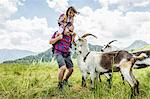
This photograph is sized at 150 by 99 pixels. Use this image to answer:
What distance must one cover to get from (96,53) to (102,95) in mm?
4146

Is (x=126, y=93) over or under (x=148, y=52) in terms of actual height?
under

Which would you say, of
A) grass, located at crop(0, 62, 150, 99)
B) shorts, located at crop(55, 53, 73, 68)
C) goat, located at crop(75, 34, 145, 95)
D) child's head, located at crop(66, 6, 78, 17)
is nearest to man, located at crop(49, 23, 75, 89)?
shorts, located at crop(55, 53, 73, 68)

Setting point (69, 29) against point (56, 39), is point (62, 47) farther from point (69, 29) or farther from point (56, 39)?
point (69, 29)

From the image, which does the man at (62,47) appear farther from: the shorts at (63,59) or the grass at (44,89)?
the grass at (44,89)

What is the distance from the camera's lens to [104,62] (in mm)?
8539

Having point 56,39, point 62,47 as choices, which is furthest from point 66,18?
point 62,47

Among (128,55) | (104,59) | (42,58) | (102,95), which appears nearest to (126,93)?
(102,95)

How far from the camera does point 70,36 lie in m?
9.28

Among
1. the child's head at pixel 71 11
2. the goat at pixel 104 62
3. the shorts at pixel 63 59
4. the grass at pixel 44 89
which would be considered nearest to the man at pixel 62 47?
the shorts at pixel 63 59

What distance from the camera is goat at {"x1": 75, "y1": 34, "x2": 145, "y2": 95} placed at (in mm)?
7785

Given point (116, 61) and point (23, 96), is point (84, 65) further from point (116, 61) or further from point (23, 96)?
point (23, 96)

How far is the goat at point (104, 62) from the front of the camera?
25.5ft

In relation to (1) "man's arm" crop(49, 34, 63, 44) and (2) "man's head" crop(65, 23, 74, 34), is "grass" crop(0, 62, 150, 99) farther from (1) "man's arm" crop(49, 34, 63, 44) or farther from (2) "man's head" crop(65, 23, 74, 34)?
(2) "man's head" crop(65, 23, 74, 34)

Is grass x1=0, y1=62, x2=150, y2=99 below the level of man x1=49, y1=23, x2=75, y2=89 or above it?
below
